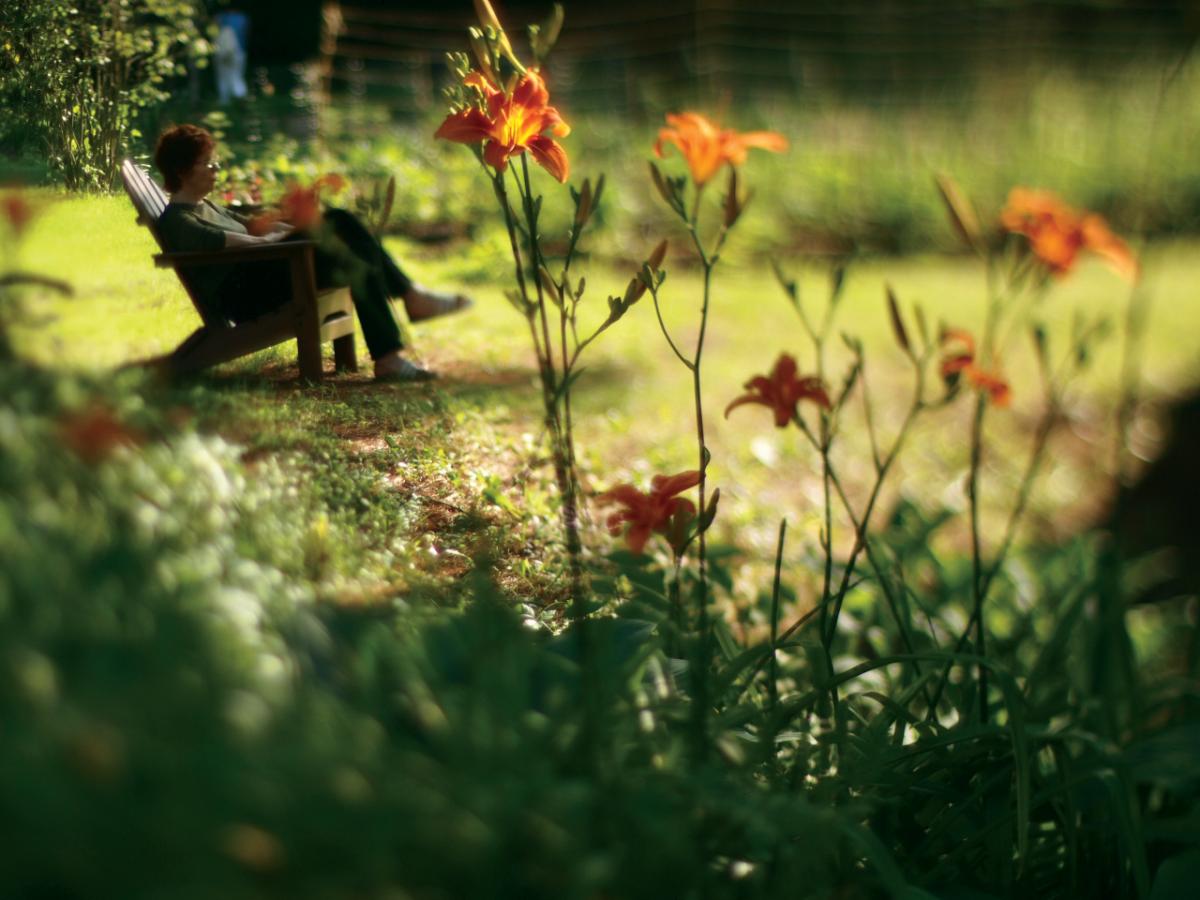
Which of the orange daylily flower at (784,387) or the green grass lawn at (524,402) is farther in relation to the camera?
the orange daylily flower at (784,387)

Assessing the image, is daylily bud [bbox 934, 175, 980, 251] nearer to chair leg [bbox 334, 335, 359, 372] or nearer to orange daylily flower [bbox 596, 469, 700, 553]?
orange daylily flower [bbox 596, 469, 700, 553]

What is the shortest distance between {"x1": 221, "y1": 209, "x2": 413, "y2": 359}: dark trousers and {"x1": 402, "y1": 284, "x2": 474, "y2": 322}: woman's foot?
20 mm

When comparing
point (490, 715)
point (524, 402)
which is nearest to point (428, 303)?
point (524, 402)

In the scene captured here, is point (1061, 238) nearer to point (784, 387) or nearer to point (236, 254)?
point (784, 387)

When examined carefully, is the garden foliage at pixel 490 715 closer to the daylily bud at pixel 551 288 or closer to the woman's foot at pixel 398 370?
the daylily bud at pixel 551 288

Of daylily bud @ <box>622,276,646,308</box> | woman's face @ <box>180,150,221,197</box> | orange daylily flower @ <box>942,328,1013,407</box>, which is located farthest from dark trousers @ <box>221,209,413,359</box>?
orange daylily flower @ <box>942,328,1013,407</box>

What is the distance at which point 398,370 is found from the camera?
151 cm

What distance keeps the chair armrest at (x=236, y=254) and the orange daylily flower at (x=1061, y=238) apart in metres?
1.12

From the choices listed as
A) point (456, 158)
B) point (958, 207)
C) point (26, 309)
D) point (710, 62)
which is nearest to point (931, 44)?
point (710, 62)

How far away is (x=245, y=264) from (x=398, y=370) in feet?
0.88

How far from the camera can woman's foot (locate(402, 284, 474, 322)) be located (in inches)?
66.1

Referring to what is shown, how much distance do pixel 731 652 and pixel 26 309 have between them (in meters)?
1.04

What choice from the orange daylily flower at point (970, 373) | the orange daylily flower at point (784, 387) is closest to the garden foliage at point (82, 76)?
the orange daylily flower at point (784, 387)

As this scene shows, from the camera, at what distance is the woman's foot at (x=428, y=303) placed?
1.68 meters
